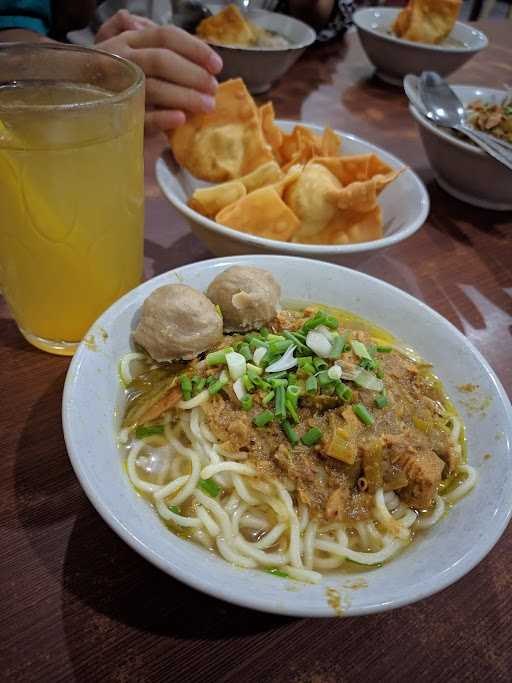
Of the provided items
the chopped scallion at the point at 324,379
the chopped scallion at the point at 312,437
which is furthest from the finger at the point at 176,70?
the chopped scallion at the point at 312,437

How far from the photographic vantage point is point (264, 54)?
2.57 metres

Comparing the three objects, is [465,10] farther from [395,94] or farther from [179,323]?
[179,323]

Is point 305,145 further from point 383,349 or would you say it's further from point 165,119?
point 383,349

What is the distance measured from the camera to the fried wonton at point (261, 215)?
1.64m

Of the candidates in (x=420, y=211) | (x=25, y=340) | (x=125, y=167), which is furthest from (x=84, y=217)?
(x=420, y=211)

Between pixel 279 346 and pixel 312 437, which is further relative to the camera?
pixel 279 346

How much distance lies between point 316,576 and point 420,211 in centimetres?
126

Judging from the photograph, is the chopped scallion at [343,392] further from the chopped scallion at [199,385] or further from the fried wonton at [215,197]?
the fried wonton at [215,197]

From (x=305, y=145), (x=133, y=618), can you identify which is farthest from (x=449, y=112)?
(x=133, y=618)

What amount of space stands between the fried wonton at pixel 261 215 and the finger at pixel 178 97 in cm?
42

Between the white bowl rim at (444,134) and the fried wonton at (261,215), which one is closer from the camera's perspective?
the fried wonton at (261,215)

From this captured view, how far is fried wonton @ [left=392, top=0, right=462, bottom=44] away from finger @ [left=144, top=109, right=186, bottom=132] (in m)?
2.13

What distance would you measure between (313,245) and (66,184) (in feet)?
2.39

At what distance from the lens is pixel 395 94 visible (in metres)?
3.30
